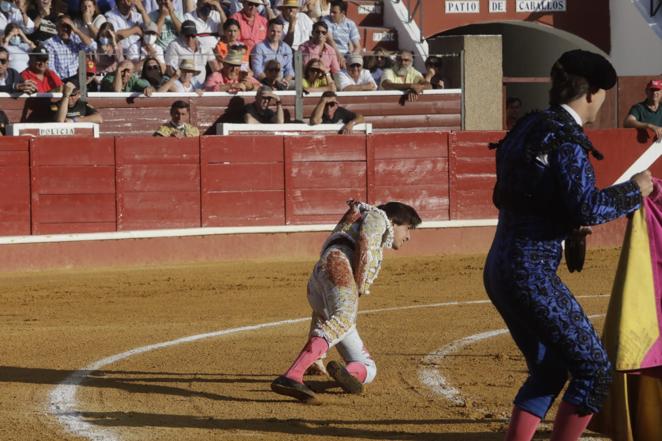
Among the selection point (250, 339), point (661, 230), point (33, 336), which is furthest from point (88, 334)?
point (661, 230)

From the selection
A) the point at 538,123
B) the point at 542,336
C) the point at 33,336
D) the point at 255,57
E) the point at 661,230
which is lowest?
the point at 33,336

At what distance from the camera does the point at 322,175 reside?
45.3 feet

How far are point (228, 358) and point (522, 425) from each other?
3399 millimetres

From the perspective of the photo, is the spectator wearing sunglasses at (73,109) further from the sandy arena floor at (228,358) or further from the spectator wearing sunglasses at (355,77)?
the spectator wearing sunglasses at (355,77)

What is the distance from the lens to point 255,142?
13422 mm

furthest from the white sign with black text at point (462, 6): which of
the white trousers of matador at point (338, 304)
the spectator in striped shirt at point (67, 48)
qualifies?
the white trousers of matador at point (338, 304)

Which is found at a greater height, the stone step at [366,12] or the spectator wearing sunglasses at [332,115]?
the stone step at [366,12]

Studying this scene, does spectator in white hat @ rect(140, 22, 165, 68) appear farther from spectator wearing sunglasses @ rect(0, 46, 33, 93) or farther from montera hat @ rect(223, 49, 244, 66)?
spectator wearing sunglasses @ rect(0, 46, 33, 93)

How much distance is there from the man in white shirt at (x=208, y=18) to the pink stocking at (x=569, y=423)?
11002 millimetres

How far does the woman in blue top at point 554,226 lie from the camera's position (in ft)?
12.8

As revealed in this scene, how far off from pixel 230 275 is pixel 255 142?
192cm

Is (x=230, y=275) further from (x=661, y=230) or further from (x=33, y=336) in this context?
(x=661, y=230)

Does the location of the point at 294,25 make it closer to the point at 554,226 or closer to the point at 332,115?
the point at 332,115

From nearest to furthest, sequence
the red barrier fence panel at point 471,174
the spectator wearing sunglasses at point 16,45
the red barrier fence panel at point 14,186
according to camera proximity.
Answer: the red barrier fence panel at point 14,186 → the spectator wearing sunglasses at point 16,45 → the red barrier fence panel at point 471,174
